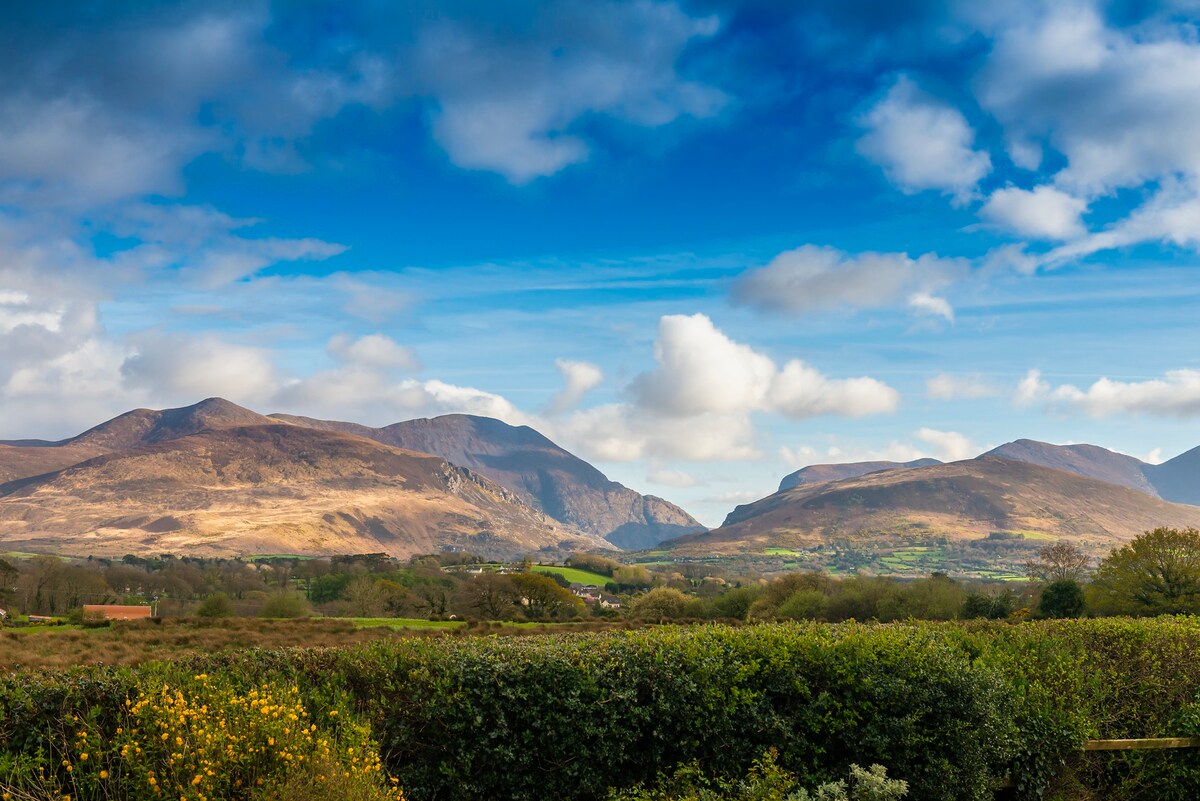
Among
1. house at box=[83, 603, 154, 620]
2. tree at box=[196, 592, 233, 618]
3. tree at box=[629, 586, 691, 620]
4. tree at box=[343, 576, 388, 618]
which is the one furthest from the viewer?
tree at box=[343, 576, 388, 618]

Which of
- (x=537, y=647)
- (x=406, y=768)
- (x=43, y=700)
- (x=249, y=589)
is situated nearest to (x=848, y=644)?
(x=537, y=647)

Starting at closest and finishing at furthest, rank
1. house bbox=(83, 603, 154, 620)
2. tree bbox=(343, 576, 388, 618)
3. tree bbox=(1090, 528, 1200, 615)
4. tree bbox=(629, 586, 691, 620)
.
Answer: tree bbox=(1090, 528, 1200, 615) < house bbox=(83, 603, 154, 620) < tree bbox=(629, 586, 691, 620) < tree bbox=(343, 576, 388, 618)

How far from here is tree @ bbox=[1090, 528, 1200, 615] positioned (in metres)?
37.2

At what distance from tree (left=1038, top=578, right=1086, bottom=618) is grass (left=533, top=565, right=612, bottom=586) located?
7116 cm

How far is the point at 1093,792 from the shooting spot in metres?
9.98

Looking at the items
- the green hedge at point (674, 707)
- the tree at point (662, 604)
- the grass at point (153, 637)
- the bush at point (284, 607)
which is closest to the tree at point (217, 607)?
the bush at point (284, 607)

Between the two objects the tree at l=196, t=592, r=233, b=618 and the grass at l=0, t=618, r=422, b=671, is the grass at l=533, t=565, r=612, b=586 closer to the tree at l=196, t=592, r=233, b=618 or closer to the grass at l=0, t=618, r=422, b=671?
the tree at l=196, t=592, r=233, b=618

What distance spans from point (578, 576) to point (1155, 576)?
84.0 meters

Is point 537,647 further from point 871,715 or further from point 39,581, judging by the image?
point 39,581

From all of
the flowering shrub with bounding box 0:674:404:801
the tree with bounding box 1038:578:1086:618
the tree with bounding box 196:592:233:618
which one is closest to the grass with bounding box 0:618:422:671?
the tree with bounding box 196:592:233:618

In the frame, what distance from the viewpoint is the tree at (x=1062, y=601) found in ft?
134

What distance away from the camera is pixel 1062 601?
4128 cm

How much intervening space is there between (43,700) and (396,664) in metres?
3.08

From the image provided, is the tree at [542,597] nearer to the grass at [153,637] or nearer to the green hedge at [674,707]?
the grass at [153,637]
